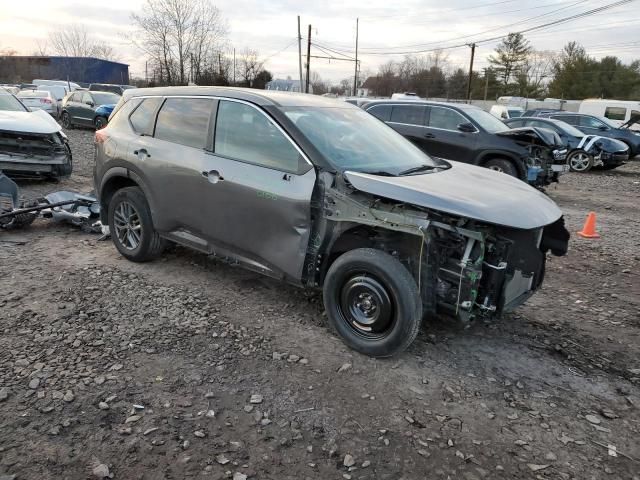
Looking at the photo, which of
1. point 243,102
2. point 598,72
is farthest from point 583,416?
point 598,72

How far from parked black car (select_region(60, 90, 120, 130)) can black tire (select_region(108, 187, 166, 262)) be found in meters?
14.5

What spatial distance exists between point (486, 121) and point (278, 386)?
9.14 meters

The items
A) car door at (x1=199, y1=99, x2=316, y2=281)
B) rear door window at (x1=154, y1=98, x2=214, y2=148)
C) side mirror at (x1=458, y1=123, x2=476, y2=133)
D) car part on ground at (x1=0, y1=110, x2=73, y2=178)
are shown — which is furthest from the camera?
side mirror at (x1=458, y1=123, x2=476, y2=133)

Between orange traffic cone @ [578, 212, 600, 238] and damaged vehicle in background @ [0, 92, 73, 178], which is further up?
damaged vehicle in background @ [0, 92, 73, 178]

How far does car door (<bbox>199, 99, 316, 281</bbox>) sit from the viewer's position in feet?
12.4

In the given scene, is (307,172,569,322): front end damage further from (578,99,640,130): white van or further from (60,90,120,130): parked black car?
(578,99,640,130): white van

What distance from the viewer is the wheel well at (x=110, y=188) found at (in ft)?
17.1

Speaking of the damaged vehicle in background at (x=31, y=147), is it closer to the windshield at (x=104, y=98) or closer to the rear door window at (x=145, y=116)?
the rear door window at (x=145, y=116)

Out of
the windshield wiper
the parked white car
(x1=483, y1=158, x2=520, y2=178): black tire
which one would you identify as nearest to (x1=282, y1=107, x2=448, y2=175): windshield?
the windshield wiper

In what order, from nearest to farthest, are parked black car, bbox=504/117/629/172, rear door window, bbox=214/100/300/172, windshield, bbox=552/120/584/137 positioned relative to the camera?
rear door window, bbox=214/100/300/172 → parked black car, bbox=504/117/629/172 → windshield, bbox=552/120/584/137

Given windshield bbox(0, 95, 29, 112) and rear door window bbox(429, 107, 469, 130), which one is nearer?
windshield bbox(0, 95, 29, 112)

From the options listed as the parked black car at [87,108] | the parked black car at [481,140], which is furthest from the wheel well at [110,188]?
the parked black car at [87,108]

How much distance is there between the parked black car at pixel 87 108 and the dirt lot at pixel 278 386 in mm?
Result: 14787

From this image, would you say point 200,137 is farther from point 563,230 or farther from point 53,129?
point 53,129
